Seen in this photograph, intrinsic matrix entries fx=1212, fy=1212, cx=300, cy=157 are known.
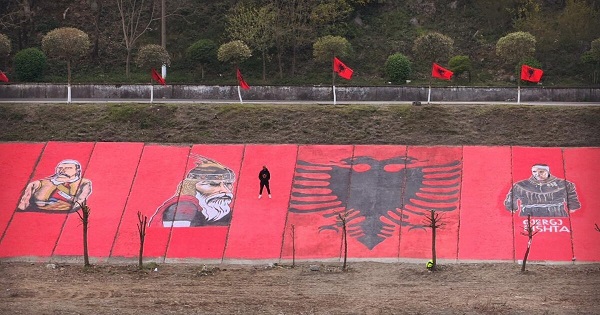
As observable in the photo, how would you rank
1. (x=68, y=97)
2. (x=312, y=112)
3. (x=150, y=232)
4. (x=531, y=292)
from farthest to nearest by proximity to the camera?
(x=68, y=97), (x=312, y=112), (x=150, y=232), (x=531, y=292)

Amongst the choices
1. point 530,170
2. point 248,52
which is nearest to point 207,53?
point 248,52

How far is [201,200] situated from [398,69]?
17648 mm

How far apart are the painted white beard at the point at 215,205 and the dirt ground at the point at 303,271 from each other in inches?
139

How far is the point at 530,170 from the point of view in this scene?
47656mm

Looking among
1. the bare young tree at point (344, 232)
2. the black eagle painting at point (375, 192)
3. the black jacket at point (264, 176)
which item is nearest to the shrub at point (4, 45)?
the black eagle painting at point (375, 192)

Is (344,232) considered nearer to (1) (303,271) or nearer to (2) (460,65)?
(1) (303,271)

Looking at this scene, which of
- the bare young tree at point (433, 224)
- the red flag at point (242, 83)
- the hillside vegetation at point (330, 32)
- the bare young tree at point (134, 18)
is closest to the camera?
the bare young tree at point (433, 224)

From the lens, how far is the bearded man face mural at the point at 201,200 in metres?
46.5

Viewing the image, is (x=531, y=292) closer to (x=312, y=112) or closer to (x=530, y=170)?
(x=530, y=170)

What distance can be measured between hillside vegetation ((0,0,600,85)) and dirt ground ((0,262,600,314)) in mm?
21760

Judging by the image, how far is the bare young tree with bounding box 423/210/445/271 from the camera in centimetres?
4200

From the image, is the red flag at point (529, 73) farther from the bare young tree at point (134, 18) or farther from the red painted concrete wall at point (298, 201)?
the bare young tree at point (134, 18)

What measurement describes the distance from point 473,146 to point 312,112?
758cm

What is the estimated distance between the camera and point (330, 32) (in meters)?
66.1
